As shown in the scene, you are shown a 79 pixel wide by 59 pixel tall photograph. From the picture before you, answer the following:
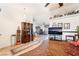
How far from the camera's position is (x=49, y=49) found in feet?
8.04

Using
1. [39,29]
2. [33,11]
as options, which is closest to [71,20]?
[39,29]

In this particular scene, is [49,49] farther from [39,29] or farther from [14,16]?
[14,16]

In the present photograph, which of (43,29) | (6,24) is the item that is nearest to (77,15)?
(43,29)

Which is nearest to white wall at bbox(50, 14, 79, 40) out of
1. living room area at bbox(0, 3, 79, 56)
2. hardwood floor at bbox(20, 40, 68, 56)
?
living room area at bbox(0, 3, 79, 56)

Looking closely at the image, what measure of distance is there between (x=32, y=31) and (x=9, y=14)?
20.8 inches

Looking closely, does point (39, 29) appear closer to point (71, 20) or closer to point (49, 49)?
point (49, 49)

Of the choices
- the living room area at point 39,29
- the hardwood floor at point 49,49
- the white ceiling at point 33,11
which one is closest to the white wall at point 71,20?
the living room area at point 39,29

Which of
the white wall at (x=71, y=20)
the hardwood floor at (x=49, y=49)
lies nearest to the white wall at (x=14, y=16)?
the white wall at (x=71, y=20)

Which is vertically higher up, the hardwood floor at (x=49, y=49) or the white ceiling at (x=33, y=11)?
the white ceiling at (x=33, y=11)

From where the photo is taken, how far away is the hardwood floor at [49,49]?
2.43 meters

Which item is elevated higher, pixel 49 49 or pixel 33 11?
pixel 33 11

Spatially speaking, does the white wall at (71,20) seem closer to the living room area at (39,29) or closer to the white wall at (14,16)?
the living room area at (39,29)

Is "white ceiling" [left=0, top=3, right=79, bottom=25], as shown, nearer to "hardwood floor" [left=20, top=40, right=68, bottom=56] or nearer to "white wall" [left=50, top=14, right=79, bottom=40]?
"white wall" [left=50, top=14, right=79, bottom=40]

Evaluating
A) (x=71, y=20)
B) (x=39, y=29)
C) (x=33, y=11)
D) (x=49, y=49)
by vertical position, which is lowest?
(x=49, y=49)
